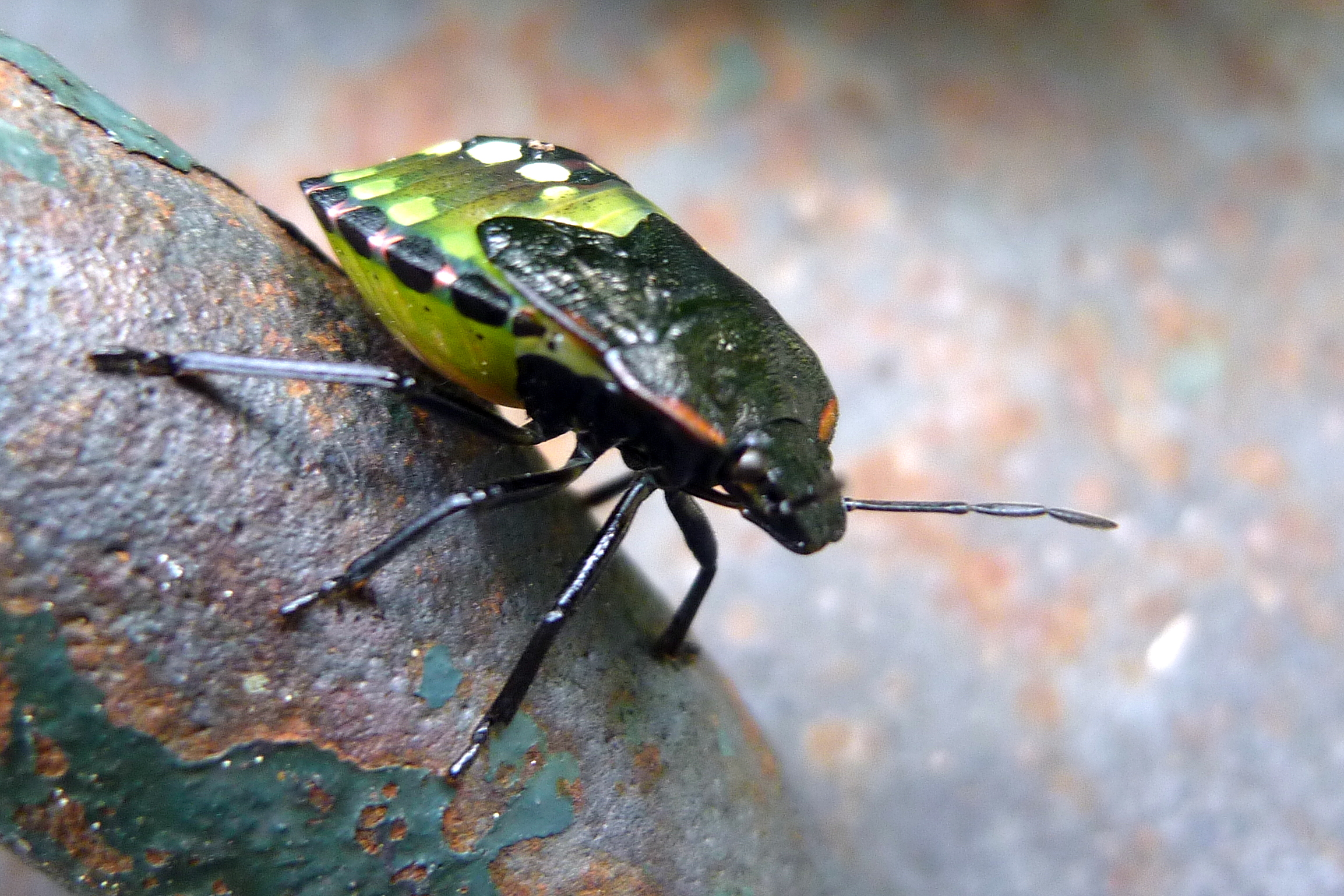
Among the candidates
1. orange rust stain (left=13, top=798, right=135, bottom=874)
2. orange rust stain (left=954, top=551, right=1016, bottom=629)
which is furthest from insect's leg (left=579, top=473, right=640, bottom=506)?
orange rust stain (left=954, top=551, right=1016, bottom=629)

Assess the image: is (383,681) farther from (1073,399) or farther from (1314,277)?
(1314,277)

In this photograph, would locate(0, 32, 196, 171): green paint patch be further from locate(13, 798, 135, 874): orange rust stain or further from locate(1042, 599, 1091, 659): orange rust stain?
locate(1042, 599, 1091, 659): orange rust stain

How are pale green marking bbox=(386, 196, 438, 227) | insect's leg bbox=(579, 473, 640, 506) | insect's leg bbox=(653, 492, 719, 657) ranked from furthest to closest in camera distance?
insect's leg bbox=(579, 473, 640, 506)
insect's leg bbox=(653, 492, 719, 657)
pale green marking bbox=(386, 196, 438, 227)

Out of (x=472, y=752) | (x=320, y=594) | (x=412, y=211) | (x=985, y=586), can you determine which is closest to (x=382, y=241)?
(x=412, y=211)

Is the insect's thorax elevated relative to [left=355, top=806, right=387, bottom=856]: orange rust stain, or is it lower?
elevated

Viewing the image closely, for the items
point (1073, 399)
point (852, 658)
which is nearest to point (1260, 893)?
point (852, 658)

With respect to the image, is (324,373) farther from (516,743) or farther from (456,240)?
(516,743)
